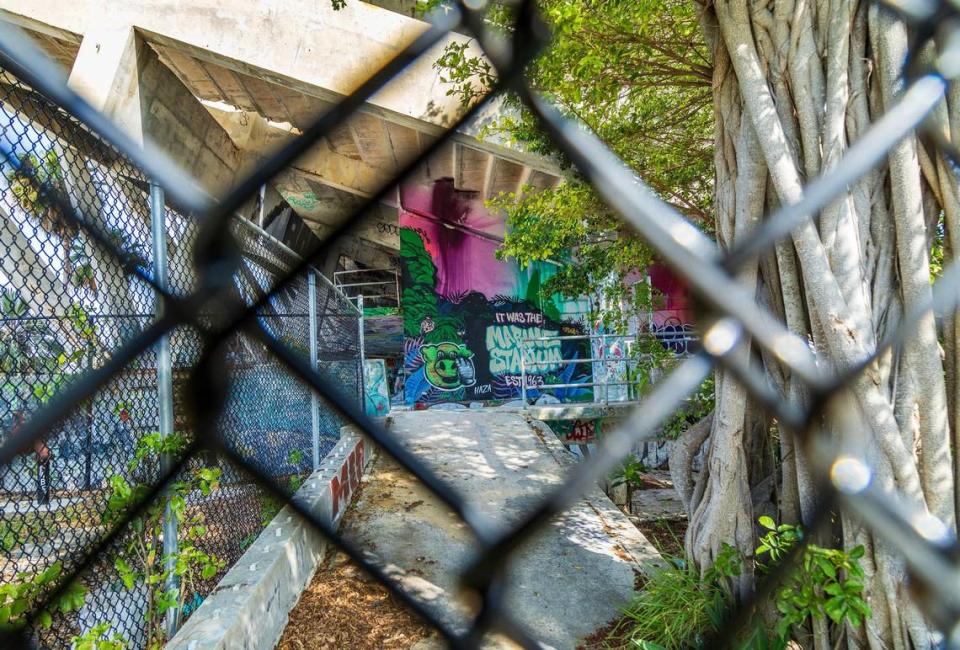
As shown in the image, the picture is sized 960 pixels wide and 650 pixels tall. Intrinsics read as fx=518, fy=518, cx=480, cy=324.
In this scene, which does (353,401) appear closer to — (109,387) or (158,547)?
(109,387)

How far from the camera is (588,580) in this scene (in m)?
2.58

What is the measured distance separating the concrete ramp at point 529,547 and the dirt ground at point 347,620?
14 centimetres

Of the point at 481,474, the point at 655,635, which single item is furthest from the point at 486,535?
the point at 481,474

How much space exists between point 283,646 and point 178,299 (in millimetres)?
2245

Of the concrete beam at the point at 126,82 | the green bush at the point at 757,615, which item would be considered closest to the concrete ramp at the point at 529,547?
the green bush at the point at 757,615

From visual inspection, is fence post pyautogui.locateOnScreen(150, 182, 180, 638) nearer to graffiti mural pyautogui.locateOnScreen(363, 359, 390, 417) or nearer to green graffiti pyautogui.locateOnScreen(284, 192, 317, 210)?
green graffiti pyautogui.locateOnScreen(284, 192, 317, 210)

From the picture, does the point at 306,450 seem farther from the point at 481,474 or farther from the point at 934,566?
the point at 934,566

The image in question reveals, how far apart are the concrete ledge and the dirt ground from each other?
0.06 m

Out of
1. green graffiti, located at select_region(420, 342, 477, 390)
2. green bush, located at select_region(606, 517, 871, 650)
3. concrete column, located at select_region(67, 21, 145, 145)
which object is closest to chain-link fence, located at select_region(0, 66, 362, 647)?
green bush, located at select_region(606, 517, 871, 650)

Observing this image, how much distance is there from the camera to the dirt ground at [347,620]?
2.11 metres

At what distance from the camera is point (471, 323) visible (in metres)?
9.38

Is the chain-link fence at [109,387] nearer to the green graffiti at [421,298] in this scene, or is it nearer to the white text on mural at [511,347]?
the green graffiti at [421,298]

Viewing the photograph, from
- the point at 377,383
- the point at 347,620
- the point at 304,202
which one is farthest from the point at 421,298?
the point at 304,202

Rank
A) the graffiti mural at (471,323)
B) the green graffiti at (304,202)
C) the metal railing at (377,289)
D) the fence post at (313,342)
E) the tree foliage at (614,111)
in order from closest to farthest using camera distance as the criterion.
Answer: the green graffiti at (304,202) < the tree foliage at (614,111) < the fence post at (313,342) < the graffiti mural at (471,323) < the metal railing at (377,289)
